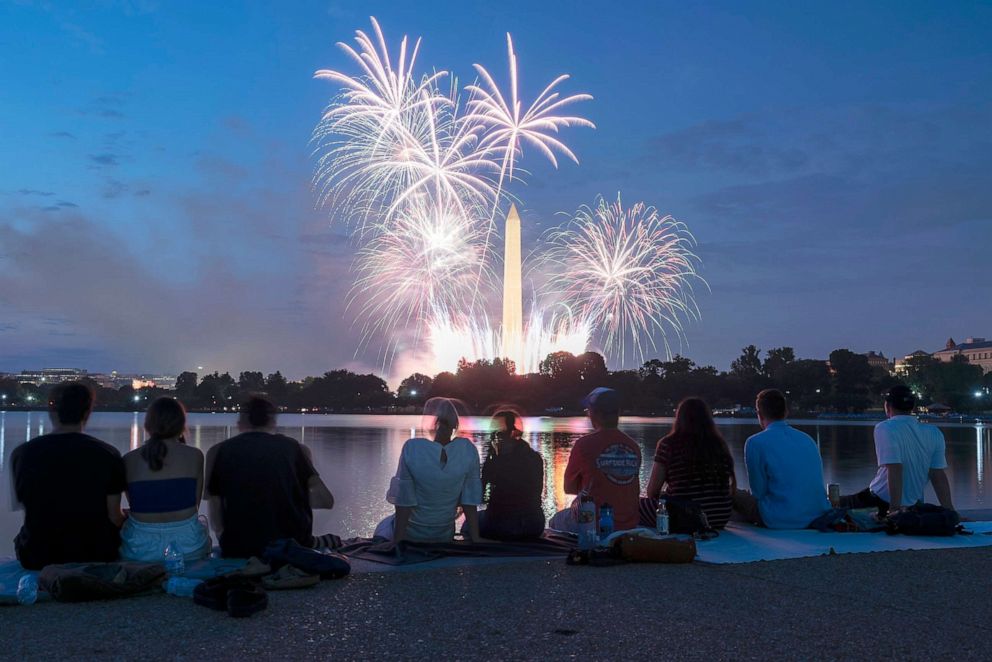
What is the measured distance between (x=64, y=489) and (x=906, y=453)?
8635 millimetres

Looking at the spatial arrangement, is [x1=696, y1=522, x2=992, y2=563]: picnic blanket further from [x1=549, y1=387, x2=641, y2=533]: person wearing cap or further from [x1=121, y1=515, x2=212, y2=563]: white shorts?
[x1=121, y1=515, x2=212, y2=563]: white shorts

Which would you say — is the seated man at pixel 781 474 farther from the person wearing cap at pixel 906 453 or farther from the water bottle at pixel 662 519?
the water bottle at pixel 662 519

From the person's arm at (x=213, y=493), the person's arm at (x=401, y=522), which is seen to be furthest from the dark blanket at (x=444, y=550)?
the person's arm at (x=213, y=493)

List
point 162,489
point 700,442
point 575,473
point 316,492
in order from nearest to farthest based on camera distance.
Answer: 1. point 162,489
2. point 316,492
3. point 575,473
4. point 700,442

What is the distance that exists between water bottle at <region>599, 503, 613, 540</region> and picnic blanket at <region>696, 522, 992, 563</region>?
2.89ft

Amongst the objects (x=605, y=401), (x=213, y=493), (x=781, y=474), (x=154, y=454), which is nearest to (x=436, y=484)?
(x=605, y=401)

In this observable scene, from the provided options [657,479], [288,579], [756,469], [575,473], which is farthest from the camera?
[756,469]

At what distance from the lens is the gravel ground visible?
5348 mm

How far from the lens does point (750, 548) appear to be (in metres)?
8.70

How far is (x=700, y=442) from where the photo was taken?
30.8ft

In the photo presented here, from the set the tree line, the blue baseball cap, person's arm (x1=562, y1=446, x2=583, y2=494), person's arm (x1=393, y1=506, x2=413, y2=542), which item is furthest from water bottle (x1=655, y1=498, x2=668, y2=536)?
the tree line

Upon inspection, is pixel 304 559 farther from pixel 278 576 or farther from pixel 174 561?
pixel 174 561

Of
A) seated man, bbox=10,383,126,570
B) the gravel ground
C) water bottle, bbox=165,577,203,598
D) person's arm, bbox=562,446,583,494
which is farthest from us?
person's arm, bbox=562,446,583,494

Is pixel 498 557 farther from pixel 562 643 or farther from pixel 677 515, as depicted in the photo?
pixel 562 643
